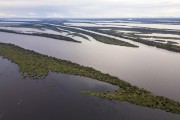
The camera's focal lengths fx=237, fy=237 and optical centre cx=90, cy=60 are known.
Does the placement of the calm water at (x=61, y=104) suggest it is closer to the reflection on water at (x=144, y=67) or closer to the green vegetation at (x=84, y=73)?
the green vegetation at (x=84, y=73)

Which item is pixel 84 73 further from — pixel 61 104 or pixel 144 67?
pixel 61 104

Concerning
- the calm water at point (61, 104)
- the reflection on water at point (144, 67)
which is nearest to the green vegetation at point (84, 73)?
the calm water at point (61, 104)

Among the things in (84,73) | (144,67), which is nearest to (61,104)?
(84,73)

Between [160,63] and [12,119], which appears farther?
[160,63]

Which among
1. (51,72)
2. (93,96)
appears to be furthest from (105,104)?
(51,72)

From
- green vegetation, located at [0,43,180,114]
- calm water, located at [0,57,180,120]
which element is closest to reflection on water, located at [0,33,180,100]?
green vegetation, located at [0,43,180,114]

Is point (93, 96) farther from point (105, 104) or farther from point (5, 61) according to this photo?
point (5, 61)
